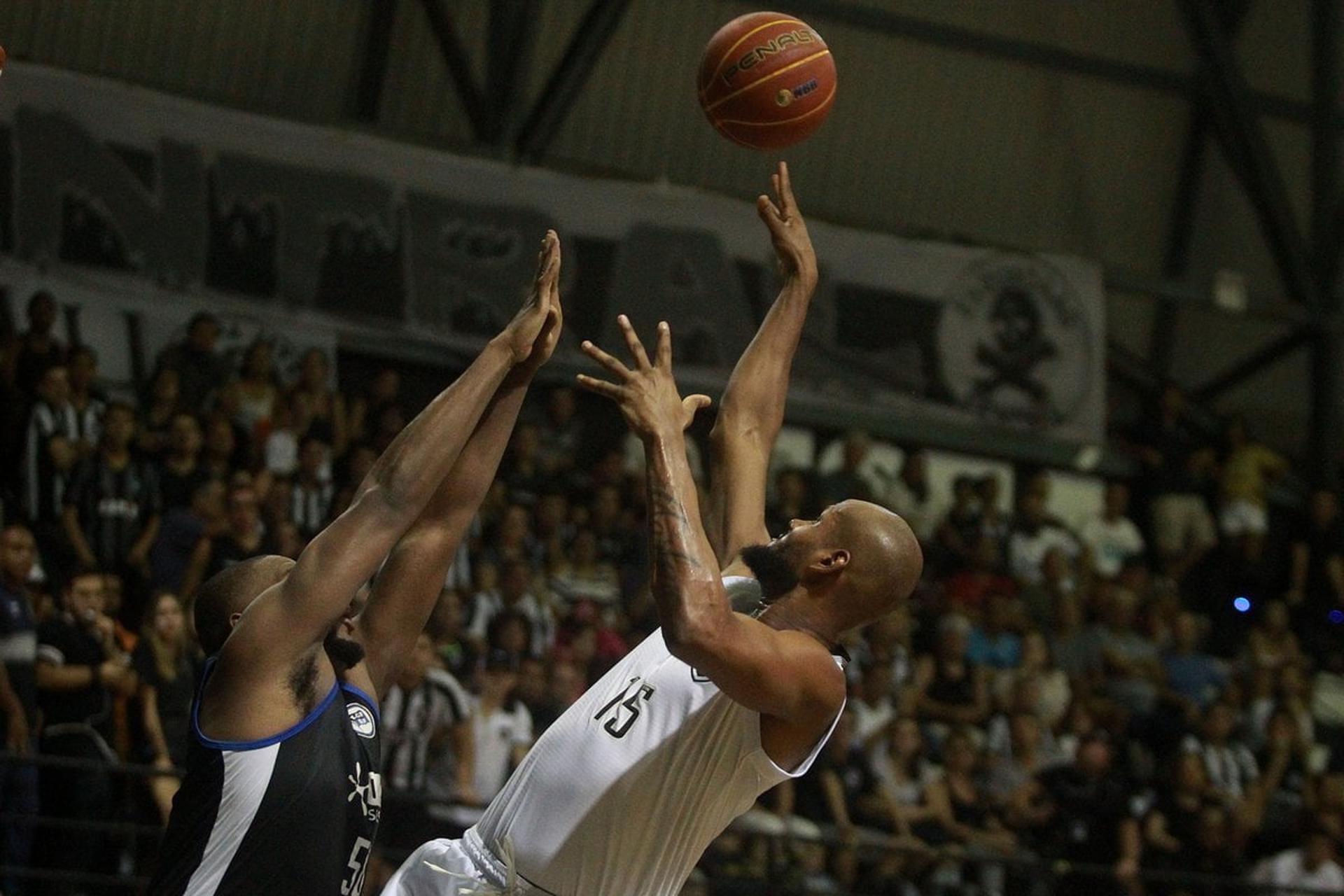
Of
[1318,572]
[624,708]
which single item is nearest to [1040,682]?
[1318,572]

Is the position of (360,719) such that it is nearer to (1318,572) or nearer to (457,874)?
(457,874)

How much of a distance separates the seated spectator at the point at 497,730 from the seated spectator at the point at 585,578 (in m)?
1.63

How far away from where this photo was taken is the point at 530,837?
4387 mm

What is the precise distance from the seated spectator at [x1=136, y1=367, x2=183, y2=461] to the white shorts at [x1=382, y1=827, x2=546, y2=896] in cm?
668

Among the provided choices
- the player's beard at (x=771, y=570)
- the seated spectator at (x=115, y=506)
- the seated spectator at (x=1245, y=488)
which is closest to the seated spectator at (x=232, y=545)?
the seated spectator at (x=115, y=506)

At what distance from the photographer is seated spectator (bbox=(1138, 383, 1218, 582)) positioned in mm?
15281

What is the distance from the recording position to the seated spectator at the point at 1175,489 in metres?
15.3

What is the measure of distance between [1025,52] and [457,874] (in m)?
14.4

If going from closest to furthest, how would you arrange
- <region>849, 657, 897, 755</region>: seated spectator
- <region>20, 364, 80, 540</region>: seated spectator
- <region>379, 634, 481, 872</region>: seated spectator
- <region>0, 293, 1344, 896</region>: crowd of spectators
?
<region>0, 293, 1344, 896</region>: crowd of spectators → <region>379, 634, 481, 872</region>: seated spectator → <region>20, 364, 80, 540</region>: seated spectator → <region>849, 657, 897, 755</region>: seated spectator

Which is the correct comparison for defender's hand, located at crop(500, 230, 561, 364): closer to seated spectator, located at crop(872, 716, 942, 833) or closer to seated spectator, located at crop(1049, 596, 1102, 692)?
seated spectator, located at crop(872, 716, 942, 833)

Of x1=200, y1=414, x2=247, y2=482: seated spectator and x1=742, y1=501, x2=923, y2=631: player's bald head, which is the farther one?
x1=200, y1=414, x2=247, y2=482: seated spectator

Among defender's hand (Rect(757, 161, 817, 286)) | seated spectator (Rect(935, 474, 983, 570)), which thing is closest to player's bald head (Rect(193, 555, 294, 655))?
defender's hand (Rect(757, 161, 817, 286))

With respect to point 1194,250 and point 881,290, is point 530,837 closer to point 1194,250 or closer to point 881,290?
point 881,290

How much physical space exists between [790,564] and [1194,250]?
14.8 meters
